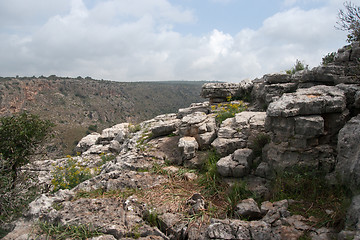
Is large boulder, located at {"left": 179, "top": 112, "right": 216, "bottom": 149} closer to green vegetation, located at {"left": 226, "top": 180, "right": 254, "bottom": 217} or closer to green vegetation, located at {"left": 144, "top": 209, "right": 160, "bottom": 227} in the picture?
green vegetation, located at {"left": 226, "top": 180, "right": 254, "bottom": 217}

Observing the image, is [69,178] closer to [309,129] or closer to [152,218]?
[152,218]

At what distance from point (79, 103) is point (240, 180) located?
180ft

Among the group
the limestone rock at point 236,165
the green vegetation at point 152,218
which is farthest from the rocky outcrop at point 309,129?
the green vegetation at point 152,218

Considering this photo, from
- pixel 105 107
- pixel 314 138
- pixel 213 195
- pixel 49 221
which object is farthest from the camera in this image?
pixel 105 107

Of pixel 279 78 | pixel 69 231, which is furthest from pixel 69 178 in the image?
pixel 279 78

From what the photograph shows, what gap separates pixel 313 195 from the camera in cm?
358

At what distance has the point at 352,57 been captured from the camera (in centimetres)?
549

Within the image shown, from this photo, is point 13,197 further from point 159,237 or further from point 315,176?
point 315,176

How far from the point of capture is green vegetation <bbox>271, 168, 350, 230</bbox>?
3.02m

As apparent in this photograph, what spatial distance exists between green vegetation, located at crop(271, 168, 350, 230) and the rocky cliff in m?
0.04

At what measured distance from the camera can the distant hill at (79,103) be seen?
41.2 metres

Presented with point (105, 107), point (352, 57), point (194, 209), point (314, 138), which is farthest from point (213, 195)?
point (105, 107)

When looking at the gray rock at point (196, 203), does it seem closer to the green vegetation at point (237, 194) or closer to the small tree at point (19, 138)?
the green vegetation at point (237, 194)

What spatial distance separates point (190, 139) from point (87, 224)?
3.41 meters
